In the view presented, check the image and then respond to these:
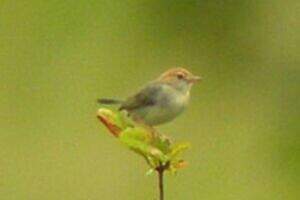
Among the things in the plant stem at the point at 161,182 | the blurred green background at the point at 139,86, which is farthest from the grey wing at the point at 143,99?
the blurred green background at the point at 139,86

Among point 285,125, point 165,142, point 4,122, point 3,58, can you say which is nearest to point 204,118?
point 285,125

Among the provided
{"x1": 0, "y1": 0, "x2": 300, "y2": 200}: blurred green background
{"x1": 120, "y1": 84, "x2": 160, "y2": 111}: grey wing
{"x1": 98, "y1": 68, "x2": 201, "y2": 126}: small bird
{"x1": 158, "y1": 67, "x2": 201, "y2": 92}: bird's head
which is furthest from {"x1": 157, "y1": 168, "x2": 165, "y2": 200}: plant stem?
{"x1": 0, "y1": 0, "x2": 300, "y2": 200}: blurred green background

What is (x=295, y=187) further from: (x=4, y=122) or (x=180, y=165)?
(x=180, y=165)

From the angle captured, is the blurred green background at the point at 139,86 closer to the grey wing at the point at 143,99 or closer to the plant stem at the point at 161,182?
the grey wing at the point at 143,99

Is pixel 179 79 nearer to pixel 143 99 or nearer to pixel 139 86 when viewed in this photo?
pixel 143 99

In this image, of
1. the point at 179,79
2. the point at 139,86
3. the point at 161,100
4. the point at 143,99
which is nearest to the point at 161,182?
the point at 143,99

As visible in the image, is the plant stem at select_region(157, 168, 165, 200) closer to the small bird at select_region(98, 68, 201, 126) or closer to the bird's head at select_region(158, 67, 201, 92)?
the small bird at select_region(98, 68, 201, 126)
